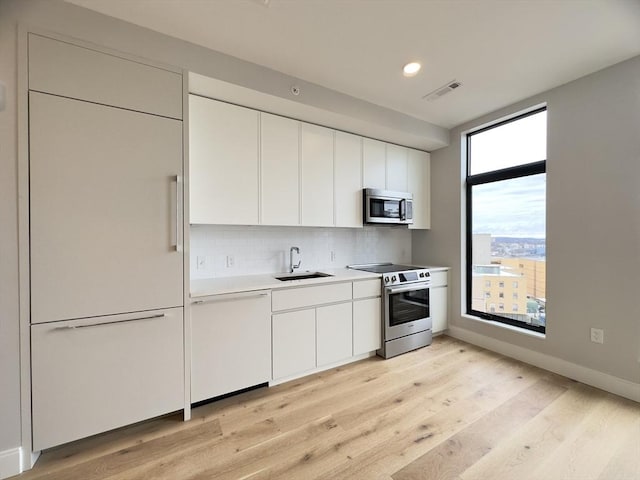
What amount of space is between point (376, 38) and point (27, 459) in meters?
3.45

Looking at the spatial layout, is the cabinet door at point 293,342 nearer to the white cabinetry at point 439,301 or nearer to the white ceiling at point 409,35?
the white cabinetry at point 439,301

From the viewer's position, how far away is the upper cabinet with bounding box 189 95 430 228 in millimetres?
2322

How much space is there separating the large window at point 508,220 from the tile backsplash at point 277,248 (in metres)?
1.12

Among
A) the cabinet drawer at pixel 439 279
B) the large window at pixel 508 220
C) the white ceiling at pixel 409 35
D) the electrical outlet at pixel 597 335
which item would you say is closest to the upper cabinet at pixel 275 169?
the white ceiling at pixel 409 35

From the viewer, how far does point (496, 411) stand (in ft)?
6.69

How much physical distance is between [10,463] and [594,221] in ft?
14.6

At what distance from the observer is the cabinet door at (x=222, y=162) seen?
2.28 meters

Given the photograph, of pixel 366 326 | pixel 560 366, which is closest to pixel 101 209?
pixel 366 326

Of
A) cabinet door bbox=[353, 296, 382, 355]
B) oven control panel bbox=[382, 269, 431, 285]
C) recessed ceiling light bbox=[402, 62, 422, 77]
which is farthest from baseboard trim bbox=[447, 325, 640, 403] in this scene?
recessed ceiling light bbox=[402, 62, 422, 77]

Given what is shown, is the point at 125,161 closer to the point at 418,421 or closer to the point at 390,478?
the point at 390,478

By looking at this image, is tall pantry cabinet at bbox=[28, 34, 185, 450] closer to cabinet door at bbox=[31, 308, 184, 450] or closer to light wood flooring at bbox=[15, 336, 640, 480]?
cabinet door at bbox=[31, 308, 184, 450]

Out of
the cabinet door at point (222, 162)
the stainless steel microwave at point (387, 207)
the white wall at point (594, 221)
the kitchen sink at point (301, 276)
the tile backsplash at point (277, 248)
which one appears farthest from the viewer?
the stainless steel microwave at point (387, 207)

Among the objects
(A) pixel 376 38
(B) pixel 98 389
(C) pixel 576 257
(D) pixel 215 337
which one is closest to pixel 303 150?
(A) pixel 376 38

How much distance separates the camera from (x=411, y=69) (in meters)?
2.29
